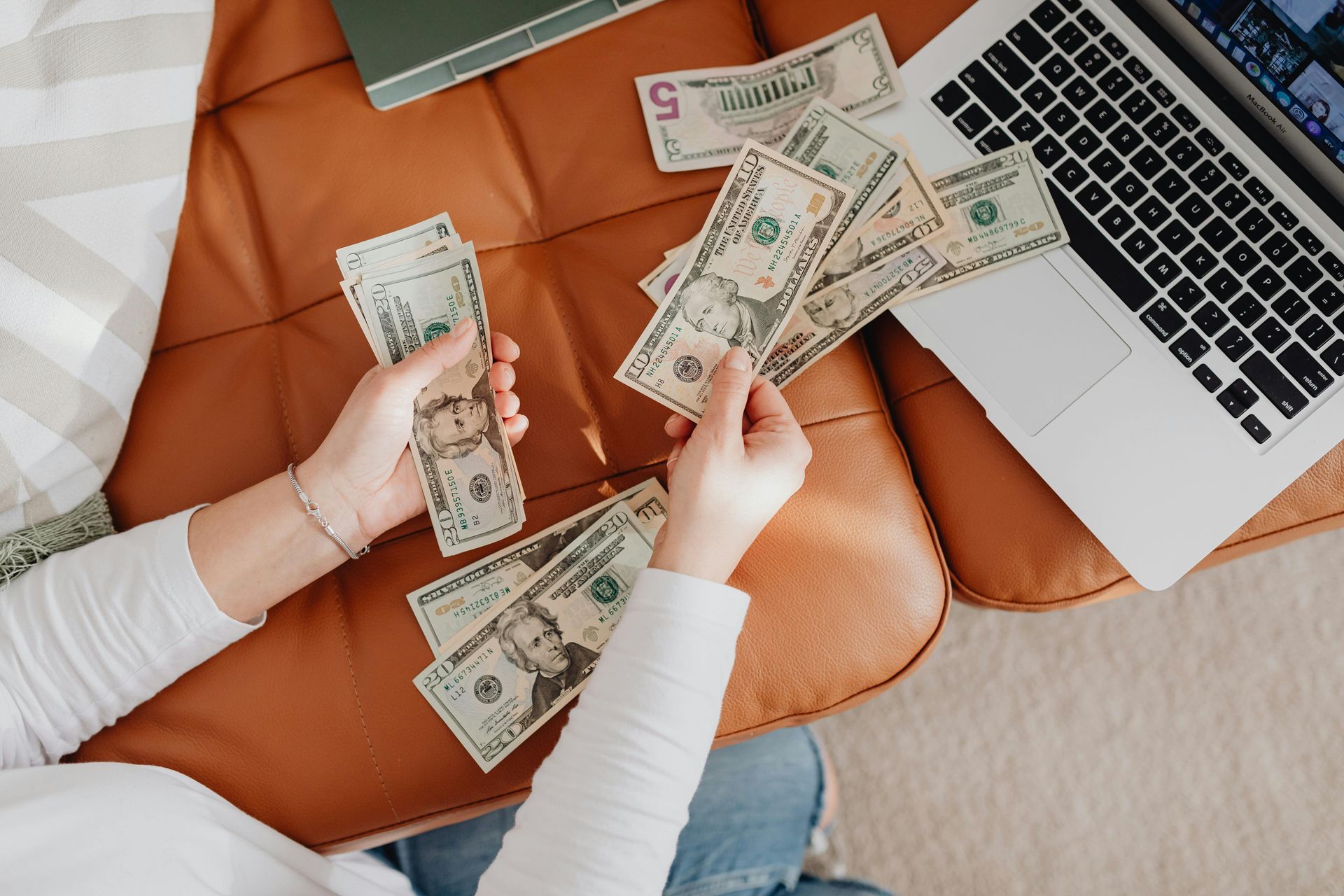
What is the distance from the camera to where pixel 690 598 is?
0.85 m

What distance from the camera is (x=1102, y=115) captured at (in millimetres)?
1049

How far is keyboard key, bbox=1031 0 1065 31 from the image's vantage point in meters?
1.06

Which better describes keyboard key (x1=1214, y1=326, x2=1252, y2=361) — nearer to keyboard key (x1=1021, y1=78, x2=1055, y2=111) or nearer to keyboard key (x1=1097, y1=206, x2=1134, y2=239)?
keyboard key (x1=1097, y1=206, x2=1134, y2=239)

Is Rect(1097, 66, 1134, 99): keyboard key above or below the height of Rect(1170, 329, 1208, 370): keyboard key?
above

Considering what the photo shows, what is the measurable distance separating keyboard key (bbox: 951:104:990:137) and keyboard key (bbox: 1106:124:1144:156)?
0.15 metres

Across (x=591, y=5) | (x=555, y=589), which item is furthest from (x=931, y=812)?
(x=591, y=5)

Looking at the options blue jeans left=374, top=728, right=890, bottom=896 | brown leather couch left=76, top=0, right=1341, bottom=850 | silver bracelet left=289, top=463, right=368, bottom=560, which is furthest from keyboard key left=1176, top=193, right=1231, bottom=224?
silver bracelet left=289, top=463, right=368, bottom=560

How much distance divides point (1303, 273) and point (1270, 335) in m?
0.09

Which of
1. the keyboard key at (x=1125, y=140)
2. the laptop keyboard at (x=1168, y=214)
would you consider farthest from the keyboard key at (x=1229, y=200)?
the keyboard key at (x=1125, y=140)

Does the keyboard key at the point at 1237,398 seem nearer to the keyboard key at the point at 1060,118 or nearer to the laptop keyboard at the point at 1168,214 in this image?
the laptop keyboard at the point at 1168,214

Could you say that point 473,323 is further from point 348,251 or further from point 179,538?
point 179,538

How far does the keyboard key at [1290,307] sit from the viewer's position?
0.99 meters

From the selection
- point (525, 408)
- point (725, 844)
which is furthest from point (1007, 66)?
point (725, 844)

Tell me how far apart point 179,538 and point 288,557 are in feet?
Result: 0.41
